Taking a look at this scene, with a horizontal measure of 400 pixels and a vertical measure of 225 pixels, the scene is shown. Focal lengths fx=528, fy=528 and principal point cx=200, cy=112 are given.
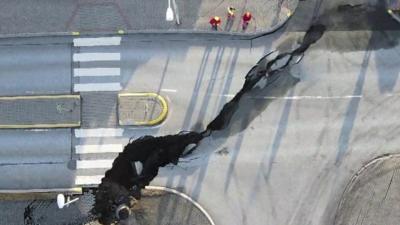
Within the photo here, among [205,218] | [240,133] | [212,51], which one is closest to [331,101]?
[240,133]

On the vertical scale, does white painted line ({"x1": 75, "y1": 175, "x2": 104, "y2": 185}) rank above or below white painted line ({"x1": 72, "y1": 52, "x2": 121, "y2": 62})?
below

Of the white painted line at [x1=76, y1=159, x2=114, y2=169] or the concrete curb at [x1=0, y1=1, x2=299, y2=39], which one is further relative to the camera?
the concrete curb at [x1=0, y1=1, x2=299, y2=39]

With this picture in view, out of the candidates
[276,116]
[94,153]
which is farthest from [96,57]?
[276,116]

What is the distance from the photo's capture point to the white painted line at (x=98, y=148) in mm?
23281

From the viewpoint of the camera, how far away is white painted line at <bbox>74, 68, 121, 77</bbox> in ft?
77.4

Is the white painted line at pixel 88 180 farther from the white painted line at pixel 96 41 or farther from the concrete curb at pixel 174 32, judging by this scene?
the concrete curb at pixel 174 32

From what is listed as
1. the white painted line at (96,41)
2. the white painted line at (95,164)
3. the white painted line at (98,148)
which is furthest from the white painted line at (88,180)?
the white painted line at (96,41)

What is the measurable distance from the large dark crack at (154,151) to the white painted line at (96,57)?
3.85m

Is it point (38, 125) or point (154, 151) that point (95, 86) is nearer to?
point (38, 125)

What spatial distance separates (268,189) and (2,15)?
1425 centimetres

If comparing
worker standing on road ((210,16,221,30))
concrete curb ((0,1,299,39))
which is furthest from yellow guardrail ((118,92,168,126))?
worker standing on road ((210,16,221,30))

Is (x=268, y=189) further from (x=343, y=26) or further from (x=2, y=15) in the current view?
(x=2, y=15)

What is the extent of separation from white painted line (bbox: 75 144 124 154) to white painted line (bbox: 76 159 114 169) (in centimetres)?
44

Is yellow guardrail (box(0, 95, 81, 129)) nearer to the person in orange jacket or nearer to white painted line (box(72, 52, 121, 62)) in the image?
white painted line (box(72, 52, 121, 62))
